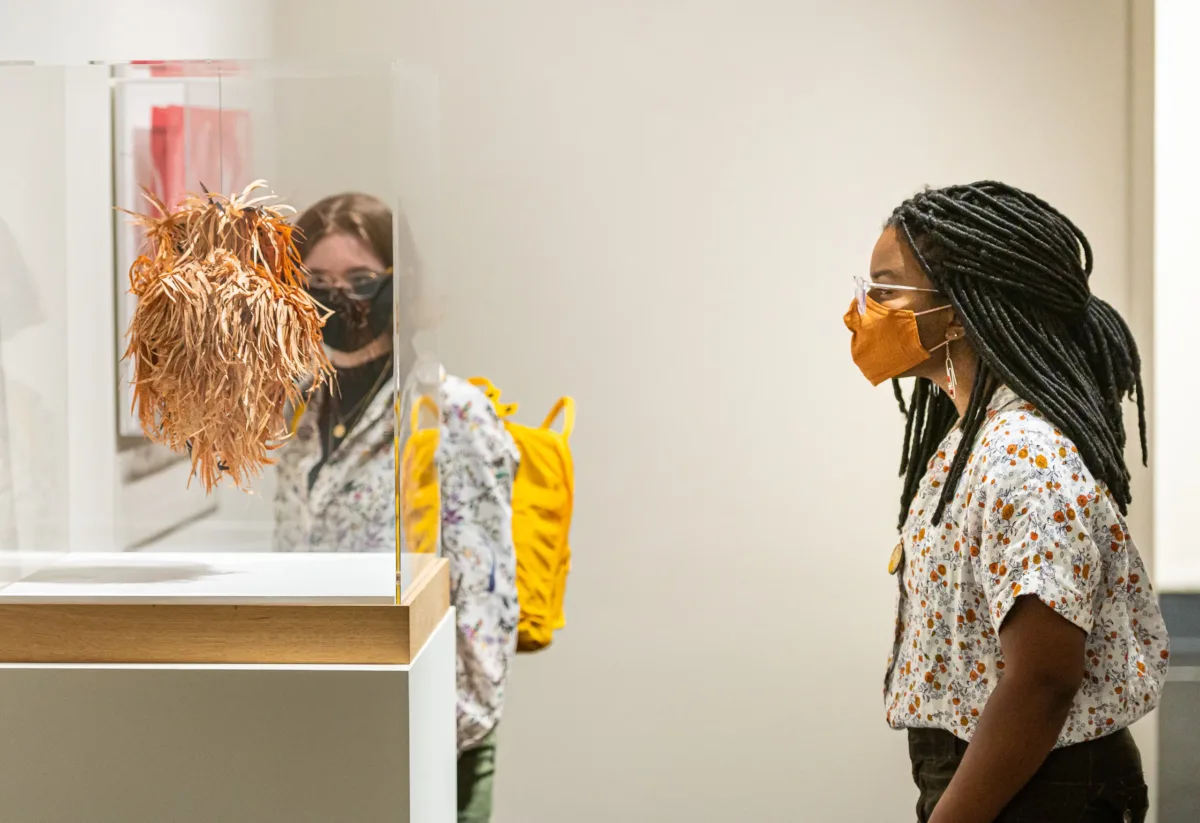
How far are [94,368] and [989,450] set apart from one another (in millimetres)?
1049

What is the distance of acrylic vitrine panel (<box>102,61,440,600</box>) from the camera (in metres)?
1.22

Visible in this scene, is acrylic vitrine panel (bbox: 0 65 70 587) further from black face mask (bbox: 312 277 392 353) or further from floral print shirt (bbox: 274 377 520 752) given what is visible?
floral print shirt (bbox: 274 377 520 752)

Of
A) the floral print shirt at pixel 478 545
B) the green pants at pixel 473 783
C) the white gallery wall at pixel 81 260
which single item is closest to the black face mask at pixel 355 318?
the white gallery wall at pixel 81 260

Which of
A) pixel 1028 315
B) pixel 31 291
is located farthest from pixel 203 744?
pixel 1028 315

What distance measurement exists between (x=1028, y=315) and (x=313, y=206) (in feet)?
3.09

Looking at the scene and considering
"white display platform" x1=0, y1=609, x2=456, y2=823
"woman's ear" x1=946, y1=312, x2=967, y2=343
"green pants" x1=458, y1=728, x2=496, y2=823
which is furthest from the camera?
"green pants" x1=458, y1=728, x2=496, y2=823

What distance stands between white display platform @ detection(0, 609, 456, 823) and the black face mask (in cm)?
34

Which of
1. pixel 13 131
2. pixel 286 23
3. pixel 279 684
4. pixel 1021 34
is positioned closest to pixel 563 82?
pixel 286 23

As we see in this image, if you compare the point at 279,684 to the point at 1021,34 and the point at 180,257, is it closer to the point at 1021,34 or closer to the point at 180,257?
the point at 180,257

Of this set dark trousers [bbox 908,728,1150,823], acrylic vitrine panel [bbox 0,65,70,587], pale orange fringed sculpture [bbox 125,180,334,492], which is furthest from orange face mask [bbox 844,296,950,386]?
acrylic vitrine panel [bbox 0,65,70,587]

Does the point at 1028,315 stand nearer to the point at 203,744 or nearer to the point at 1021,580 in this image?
the point at 1021,580

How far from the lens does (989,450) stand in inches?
56.4

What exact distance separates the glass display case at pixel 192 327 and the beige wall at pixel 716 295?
163 centimetres

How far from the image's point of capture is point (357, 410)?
1.23 metres
